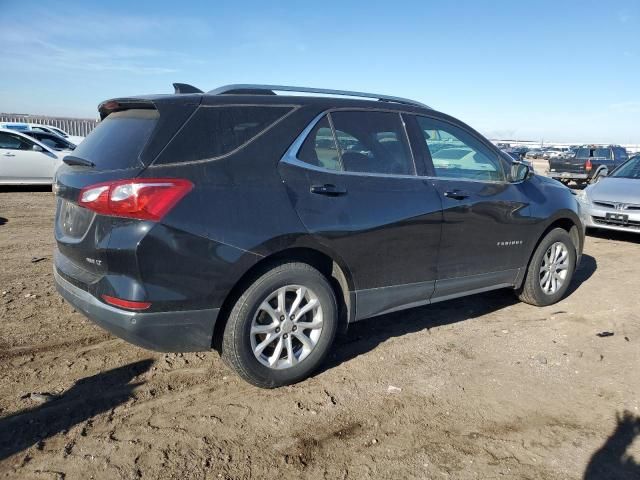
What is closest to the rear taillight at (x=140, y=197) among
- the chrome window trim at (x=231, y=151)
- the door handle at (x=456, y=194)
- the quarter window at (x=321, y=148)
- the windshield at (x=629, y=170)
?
the chrome window trim at (x=231, y=151)

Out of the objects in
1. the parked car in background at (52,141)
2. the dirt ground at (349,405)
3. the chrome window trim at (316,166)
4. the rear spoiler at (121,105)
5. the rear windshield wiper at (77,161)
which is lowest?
the dirt ground at (349,405)

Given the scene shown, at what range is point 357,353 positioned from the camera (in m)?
3.93

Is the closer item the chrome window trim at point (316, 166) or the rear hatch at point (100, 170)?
the rear hatch at point (100, 170)

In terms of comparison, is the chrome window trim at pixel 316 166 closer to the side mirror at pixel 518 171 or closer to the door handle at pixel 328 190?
the door handle at pixel 328 190

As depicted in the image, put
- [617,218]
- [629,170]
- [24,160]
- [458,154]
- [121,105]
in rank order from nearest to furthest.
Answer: [121,105], [458,154], [617,218], [629,170], [24,160]

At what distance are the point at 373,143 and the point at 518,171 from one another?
5.49 feet

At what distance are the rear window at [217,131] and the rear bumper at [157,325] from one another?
0.87 meters

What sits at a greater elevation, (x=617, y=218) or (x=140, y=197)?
(x=140, y=197)

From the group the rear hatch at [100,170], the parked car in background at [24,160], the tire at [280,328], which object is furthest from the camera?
the parked car in background at [24,160]

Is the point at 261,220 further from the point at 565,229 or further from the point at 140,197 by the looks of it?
the point at 565,229

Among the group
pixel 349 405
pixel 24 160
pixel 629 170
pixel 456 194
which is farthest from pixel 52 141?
pixel 349 405

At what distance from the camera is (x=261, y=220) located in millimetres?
3062

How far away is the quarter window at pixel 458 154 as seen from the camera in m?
4.09

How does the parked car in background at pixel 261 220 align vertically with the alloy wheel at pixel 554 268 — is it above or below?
above
